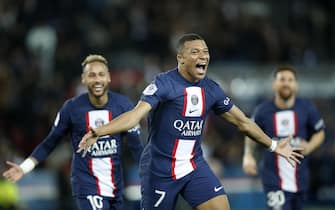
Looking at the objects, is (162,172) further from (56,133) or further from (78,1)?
(78,1)

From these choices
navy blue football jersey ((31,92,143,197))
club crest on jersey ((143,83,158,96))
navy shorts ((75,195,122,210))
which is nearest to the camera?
club crest on jersey ((143,83,158,96))

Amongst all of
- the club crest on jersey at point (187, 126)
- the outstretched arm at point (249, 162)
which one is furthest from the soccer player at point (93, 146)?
the outstretched arm at point (249, 162)

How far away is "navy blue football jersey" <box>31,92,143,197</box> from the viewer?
8906mm

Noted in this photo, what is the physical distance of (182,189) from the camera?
827 centimetres

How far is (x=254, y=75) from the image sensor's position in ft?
56.3

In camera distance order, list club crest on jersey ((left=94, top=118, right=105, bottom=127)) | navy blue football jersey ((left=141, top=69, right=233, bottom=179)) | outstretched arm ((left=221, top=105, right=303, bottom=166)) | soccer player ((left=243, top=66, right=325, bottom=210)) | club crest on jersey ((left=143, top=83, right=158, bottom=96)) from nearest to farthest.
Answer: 1. club crest on jersey ((left=143, top=83, right=158, bottom=96))
2. navy blue football jersey ((left=141, top=69, right=233, bottom=179))
3. outstretched arm ((left=221, top=105, right=303, bottom=166))
4. club crest on jersey ((left=94, top=118, right=105, bottom=127))
5. soccer player ((left=243, top=66, right=325, bottom=210))

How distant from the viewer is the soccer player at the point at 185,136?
813 centimetres

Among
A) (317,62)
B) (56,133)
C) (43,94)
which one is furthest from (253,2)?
(56,133)

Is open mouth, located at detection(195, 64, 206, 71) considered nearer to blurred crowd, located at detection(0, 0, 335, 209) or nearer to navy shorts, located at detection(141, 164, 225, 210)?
navy shorts, located at detection(141, 164, 225, 210)

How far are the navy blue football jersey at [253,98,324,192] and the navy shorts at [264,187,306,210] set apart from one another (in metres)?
0.06

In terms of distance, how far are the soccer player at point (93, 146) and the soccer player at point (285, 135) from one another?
1.88m

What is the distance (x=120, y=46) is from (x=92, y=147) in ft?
27.9

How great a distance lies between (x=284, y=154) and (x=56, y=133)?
8.10ft

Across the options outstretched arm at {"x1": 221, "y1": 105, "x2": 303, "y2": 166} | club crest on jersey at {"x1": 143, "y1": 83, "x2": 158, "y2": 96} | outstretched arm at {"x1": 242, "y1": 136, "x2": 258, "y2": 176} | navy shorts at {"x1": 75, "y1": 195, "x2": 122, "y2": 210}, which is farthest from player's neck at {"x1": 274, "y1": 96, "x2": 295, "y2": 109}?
club crest on jersey at {"x1": 143, "y1": 83, "x2": 158, "y2": 96}
